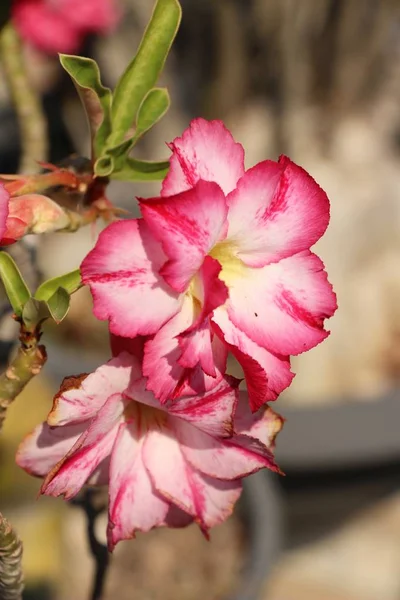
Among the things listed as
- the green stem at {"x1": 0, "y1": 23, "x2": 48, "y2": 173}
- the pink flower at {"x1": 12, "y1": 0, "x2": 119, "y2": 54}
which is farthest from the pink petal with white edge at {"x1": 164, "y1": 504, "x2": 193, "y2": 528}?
the pink flower at {"x1": 12, "y1": 0, "x2": 119, "y2": 54}

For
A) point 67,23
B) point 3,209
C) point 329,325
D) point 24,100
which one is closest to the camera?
point 3,209

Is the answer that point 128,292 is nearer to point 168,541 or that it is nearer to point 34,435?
point 34,435

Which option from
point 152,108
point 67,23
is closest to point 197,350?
point 152,108

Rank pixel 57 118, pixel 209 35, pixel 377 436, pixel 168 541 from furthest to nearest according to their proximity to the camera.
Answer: pixel 57 118
pixel 209 35
pixel 377 436
pixel 168 541

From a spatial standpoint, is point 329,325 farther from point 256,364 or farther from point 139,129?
point 256,364

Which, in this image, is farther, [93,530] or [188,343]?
[93,530]

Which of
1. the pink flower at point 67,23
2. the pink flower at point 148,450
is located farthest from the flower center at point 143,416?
the pink flower at point 67,23

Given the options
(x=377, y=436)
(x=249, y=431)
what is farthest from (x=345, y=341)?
(x=249, y=431)

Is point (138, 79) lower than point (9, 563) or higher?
higher
